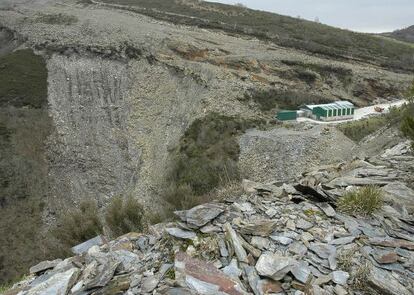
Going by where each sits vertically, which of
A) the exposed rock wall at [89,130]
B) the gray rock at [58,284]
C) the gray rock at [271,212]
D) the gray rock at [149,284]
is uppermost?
the gray rock at [271,212]

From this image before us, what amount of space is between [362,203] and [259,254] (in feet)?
9.03

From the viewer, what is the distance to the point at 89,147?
102ft

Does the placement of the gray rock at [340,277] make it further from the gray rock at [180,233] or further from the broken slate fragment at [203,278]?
the gray rock at [180,233]

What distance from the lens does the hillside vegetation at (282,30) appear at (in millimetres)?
48787

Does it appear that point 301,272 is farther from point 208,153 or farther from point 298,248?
point 208,153

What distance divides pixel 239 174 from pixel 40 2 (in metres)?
51.0

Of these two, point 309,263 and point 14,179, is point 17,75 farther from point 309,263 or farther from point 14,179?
point 309,263

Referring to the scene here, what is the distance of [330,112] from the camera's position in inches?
1282

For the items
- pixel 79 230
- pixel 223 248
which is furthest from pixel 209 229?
pixel 79 230

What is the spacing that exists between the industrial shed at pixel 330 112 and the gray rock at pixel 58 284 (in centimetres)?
2860

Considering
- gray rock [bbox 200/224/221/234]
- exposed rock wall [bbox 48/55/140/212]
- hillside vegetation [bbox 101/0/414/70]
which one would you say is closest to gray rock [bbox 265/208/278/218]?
gray rock [bbox 200/224/221/234]

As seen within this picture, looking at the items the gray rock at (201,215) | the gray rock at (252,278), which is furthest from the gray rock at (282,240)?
the gray rock at (201,215)

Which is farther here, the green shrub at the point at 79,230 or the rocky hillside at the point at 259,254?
the green shrub at the point at 79,230

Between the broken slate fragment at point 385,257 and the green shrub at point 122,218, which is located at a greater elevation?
the broken slate fragment at point 385,257
